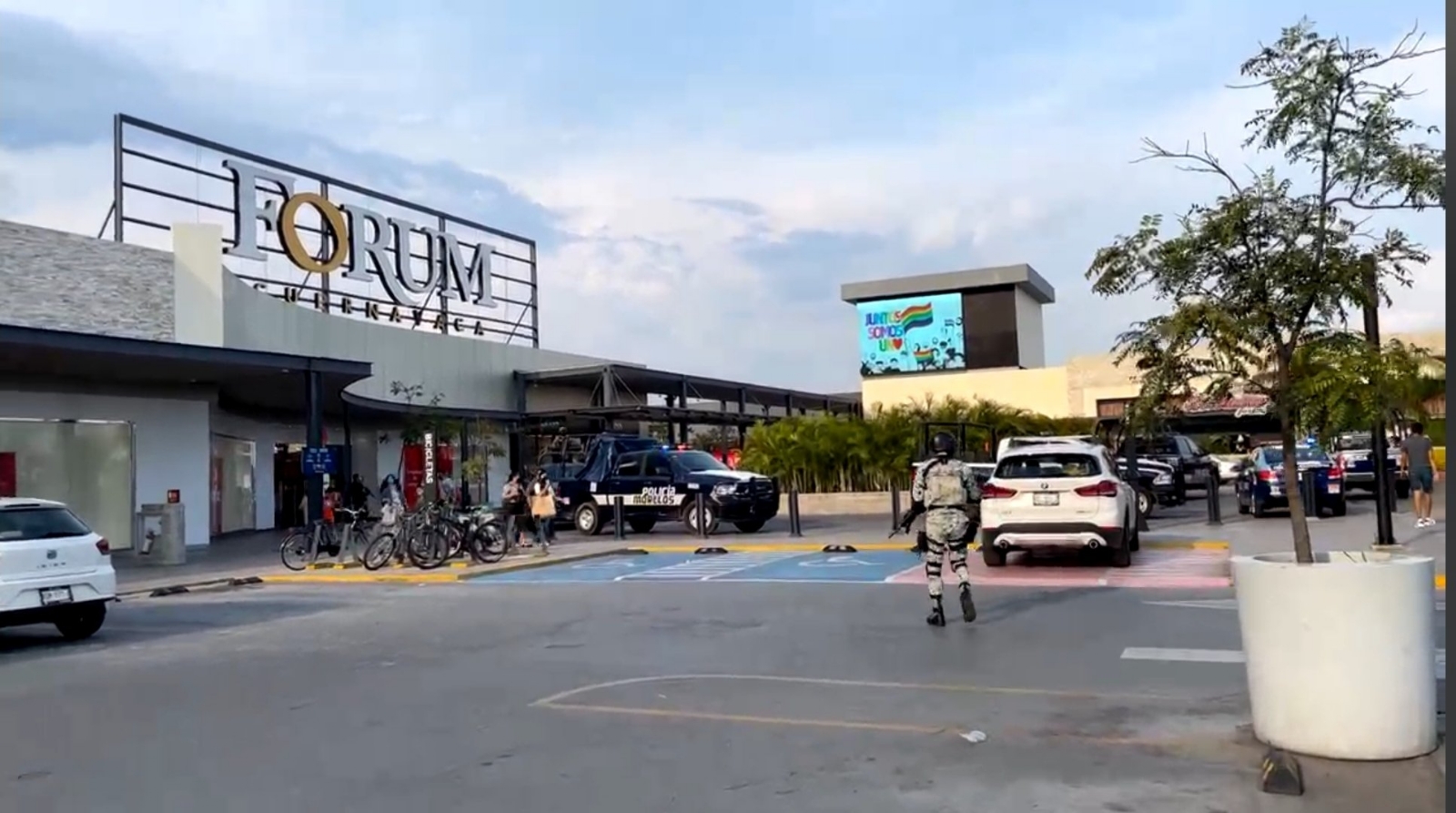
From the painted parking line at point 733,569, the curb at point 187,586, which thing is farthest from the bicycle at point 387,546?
the painted parking line at point 733,569

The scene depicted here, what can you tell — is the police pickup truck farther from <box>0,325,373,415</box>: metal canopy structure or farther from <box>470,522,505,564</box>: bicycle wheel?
<box>470,522,505,564</box>: bicycle wheel

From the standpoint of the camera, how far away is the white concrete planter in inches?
256

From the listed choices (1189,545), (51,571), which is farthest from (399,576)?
(1189,545)

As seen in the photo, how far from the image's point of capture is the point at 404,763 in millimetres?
7207

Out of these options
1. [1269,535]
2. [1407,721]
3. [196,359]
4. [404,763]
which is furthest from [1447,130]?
[196,359]

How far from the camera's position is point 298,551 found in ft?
71.8

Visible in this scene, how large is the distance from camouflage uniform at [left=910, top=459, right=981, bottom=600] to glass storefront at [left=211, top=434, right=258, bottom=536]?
76.1ft

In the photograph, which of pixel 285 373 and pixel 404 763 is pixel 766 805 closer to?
pixel 404 763

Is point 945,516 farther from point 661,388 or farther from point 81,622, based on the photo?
point 661,388

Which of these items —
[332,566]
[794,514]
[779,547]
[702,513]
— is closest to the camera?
[332,566]

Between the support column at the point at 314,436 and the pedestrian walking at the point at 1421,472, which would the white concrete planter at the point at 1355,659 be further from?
the support column at the point at 314,436

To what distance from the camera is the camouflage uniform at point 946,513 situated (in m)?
11.9

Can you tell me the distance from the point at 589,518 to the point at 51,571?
54.3ft

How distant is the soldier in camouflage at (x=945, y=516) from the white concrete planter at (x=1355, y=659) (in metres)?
5.22
